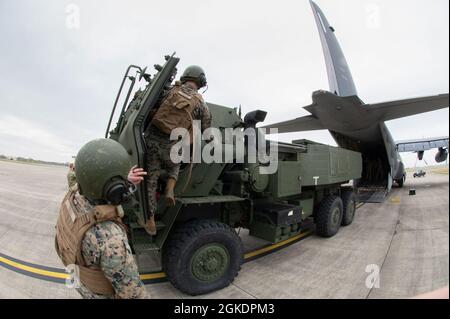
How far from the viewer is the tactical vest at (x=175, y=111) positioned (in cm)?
239

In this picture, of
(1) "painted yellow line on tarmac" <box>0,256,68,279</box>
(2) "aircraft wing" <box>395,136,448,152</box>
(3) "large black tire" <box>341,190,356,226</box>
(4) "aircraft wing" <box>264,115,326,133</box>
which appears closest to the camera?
(1) "painted yellow line on tarmac" <box>0,256,68,279</box>

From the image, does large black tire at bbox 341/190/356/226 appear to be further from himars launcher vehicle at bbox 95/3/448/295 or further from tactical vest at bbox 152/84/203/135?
tactical vest at bbox 152/84/203/135

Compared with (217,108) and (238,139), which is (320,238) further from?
(217,108)

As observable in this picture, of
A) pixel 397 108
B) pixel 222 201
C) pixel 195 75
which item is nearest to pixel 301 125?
pixel 397 108

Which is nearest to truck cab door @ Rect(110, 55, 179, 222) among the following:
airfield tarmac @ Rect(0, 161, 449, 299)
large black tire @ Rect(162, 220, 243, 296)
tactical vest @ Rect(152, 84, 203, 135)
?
tactical vest @ Rect(152, 84, 203, 135)

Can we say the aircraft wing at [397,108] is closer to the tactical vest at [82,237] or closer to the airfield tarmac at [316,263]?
the airfield tarmac at [316,263]

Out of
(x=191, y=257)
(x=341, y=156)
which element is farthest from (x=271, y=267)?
(x=341, y=156)

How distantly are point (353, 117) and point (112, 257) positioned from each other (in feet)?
24.9

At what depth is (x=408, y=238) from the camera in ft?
12.1

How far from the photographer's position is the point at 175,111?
2.41 metres

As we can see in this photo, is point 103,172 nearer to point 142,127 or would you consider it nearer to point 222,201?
point 142,127

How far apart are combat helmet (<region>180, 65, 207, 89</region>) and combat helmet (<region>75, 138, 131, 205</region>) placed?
5.20ft

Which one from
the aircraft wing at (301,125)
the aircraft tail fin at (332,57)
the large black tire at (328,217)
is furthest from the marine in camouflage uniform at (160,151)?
the aircraft tail fin at (332,57)

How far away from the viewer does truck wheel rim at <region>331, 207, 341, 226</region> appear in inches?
179
